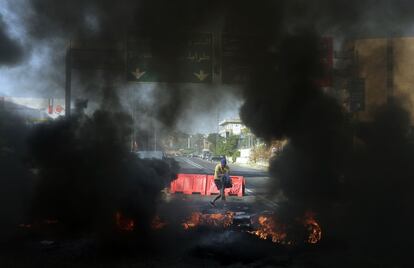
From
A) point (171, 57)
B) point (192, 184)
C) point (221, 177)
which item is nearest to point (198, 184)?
point (192, 184)

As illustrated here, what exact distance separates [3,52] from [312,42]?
238 inches

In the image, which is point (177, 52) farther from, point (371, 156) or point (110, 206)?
point (371, 156)

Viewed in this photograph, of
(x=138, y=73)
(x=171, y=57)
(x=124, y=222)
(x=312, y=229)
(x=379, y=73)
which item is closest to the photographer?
(x=124, y=222)

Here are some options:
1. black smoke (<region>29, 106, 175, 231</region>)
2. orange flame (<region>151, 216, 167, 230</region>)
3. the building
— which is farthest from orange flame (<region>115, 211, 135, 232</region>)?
the building

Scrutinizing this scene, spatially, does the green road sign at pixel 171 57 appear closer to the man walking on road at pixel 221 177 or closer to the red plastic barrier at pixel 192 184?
the man walking on road at pixel 221 177

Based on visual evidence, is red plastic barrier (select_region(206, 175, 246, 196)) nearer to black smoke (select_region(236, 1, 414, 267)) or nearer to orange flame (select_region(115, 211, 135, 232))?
black smoke (select_region(236, 1, 414, 267))

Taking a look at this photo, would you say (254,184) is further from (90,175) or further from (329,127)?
(90,175)

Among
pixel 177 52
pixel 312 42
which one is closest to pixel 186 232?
pixel 177 52

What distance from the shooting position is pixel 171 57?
8.42 meters

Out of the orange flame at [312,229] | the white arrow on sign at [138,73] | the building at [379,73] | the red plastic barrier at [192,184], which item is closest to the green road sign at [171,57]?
the white arrow on sign at [138,73]

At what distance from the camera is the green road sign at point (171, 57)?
8203 mm

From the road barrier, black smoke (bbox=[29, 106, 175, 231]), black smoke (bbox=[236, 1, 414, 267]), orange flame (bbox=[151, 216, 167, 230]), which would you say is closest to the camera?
black smoke (bbox=[29, 106, 175, 231])

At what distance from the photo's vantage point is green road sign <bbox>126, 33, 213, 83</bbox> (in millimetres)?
8203

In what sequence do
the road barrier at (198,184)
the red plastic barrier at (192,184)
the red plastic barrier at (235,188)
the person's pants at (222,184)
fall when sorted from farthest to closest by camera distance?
the red plastic barrier at (192,184)
the road barrier at (198,184)
the red plastic barrier at (235,188)
the person's pants at (222,184)
